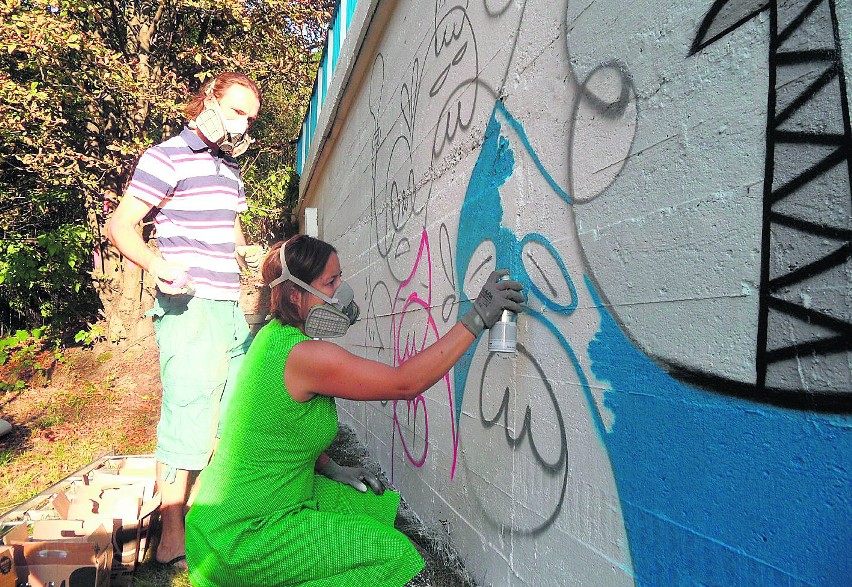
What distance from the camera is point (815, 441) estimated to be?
0.94 m

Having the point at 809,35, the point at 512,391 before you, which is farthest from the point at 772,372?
the point at 512,391

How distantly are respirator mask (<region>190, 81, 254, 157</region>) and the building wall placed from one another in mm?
981

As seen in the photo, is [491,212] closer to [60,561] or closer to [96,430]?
[60,561]

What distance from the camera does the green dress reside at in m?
1.90

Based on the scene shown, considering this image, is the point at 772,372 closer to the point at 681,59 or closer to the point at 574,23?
the point at 681,59

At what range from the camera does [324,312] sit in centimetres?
213

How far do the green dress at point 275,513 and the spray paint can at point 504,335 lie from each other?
0.63 meters

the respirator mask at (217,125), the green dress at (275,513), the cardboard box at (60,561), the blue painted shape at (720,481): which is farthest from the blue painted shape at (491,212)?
the cardboard box at (60,561)

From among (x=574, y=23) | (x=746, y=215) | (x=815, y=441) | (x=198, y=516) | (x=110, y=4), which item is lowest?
(x=198, y=516)

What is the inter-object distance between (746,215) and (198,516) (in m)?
1.83

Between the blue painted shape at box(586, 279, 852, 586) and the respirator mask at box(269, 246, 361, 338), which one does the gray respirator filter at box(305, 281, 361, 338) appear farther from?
the blue painted shape at box(586, 279, 852, 586)

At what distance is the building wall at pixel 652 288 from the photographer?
0.97m

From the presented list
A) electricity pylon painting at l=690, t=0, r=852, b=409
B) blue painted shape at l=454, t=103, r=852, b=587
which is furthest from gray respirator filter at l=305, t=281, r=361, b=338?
electricity pylon painting at l=690, t=0, r=852, b=409

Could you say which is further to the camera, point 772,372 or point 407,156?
point 407,156
